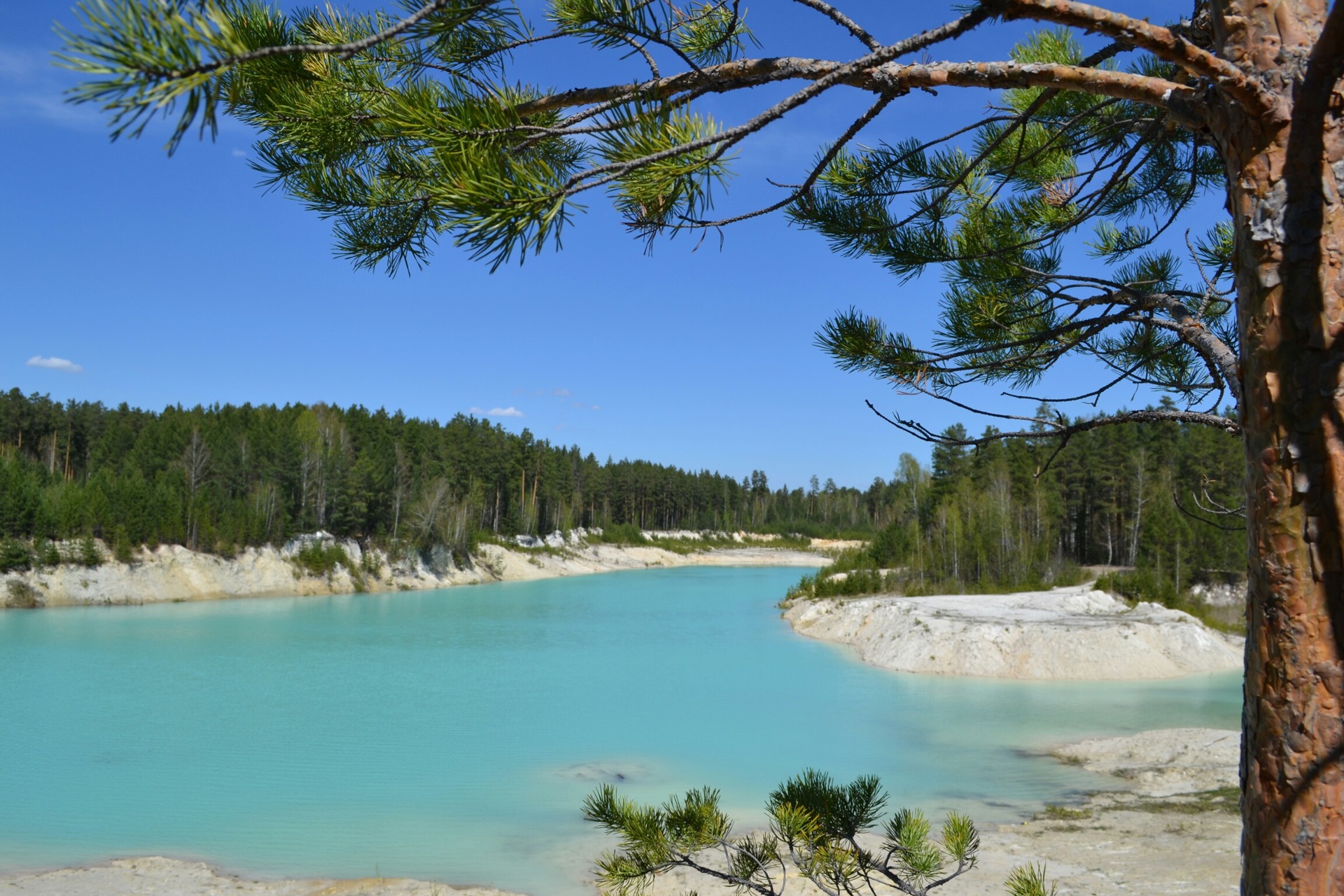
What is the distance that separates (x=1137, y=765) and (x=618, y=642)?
13.8 metres

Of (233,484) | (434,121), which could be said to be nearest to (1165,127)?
(434,121)

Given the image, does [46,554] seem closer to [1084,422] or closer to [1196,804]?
[1196,804]

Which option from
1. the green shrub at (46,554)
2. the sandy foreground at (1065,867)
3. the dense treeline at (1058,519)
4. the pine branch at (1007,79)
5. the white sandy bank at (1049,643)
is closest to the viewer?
the pine branch at (1007,79)

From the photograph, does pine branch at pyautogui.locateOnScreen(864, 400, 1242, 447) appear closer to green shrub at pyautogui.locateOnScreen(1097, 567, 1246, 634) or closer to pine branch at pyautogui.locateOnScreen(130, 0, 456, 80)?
pine branch at pyautogui.locateOnScreen(130, 0, 456, 80)

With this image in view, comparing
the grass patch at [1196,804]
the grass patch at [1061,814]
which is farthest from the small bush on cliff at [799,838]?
the grass patch at [1196,804]

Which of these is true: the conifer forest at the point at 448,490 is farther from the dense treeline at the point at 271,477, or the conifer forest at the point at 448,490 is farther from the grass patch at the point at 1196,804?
the grass patch at the point at 1196,804

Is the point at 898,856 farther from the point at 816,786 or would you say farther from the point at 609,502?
the point at 609,502

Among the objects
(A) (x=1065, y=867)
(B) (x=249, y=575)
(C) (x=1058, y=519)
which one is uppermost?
(C) (x=1058, y=519)

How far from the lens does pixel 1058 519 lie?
43.2 m

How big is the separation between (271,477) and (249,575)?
7.89m

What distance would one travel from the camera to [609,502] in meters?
79.8

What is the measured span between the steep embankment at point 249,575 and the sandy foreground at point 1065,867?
1076 inches

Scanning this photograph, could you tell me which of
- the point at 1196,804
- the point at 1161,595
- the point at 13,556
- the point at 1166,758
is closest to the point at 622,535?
the point at 13,556

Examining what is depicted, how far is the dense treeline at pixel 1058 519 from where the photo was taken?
2908cm
